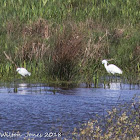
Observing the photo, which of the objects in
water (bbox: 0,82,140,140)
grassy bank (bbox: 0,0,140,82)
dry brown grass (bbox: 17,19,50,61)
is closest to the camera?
water (bbox: 0,82,140,140)

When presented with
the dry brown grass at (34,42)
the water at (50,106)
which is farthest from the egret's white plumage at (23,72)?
the dry brown grass at (34,42)

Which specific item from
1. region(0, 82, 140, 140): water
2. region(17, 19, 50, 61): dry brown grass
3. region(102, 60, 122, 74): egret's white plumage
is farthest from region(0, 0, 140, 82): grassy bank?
region(0, 82, 140, 140): water

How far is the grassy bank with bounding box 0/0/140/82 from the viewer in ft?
44.8

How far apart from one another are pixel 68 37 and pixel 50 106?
4.19m

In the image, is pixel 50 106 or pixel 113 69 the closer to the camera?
pixel 50 106

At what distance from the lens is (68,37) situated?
45.9 ft

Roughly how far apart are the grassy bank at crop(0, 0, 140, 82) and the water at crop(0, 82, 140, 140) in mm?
939

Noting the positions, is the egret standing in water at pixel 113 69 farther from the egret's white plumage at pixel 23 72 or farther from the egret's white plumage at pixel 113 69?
the egret's white plumage at pixel 23 72

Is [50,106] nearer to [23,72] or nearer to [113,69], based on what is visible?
[23,72]

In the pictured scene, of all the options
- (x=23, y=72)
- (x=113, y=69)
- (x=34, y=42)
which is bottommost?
(x=23, y=72)

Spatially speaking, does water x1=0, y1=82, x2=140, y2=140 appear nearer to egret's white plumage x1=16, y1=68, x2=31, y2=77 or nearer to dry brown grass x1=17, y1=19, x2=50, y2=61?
egret's white plumage x1=16, y1=68, x2=31, y2=77

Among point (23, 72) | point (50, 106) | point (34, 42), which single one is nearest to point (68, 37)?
point (23, 72)

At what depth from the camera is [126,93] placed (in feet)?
38.7

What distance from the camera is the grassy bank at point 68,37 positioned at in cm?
1366
